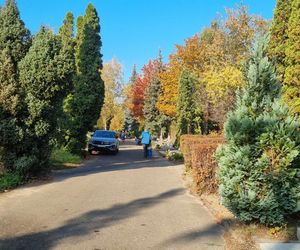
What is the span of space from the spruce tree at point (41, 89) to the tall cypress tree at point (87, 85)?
34.8ft

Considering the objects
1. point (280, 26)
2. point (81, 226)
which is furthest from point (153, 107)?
point (81, 226)

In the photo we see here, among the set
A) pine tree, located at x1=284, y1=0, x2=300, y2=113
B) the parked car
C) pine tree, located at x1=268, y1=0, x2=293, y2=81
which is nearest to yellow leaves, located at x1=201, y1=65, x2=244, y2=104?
pine tree, located at x1=268, y1=0, x2=293, y2=81

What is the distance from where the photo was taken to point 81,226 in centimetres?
805

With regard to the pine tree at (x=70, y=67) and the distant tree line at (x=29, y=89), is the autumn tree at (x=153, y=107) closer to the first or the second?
the pine tree at (x=70, y=67)

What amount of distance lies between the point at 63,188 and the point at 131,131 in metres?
82.2

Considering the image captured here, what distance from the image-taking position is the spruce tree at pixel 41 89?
1337 cm

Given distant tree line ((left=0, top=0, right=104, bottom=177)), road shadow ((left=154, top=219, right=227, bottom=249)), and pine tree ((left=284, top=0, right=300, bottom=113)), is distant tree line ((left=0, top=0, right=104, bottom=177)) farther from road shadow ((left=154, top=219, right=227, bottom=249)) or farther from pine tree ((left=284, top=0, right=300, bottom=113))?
pine tree ((left=284, top=0, right=300, bottom=113))

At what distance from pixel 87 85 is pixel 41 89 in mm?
11776

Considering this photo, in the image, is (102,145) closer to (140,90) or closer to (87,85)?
(87,85)

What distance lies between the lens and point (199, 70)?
42656 millimetres

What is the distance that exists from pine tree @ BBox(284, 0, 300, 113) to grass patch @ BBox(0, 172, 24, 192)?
12.0 meters

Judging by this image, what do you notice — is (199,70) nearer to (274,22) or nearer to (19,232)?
(274,22)

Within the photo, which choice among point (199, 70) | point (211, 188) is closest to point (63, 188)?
point (211, 188)

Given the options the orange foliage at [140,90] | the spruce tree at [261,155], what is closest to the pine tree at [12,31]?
the spruce tree at [261,155]
